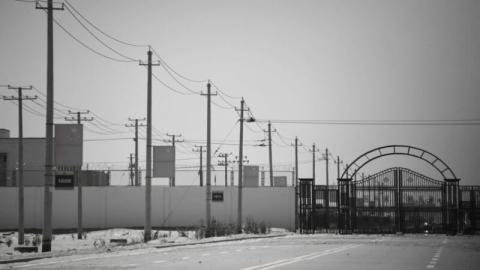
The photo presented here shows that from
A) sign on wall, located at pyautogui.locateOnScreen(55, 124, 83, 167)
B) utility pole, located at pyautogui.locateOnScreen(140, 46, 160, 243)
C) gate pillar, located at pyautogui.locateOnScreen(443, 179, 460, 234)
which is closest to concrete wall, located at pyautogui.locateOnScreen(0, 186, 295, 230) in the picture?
gate pillar, located at pyautogui.locateOnScreen(443, 179, 460, 234)

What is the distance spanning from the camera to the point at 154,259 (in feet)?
79.3

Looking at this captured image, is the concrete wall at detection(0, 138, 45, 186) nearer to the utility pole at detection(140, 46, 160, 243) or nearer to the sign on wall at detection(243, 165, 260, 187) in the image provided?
the sign on wall at detection(243, 165, 260, 187)

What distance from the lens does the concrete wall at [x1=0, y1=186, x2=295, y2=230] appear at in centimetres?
7075

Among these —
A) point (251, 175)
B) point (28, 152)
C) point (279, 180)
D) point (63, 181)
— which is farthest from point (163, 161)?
point (28, 152)

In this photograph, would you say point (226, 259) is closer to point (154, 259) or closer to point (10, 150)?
point (154, 259)

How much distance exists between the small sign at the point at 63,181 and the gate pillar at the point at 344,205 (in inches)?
1036

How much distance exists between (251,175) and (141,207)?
1149 cm

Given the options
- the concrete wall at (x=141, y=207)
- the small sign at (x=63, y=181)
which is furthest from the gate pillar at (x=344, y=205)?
the small sign at (x=63, y=181)

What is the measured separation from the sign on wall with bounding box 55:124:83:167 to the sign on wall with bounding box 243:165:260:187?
133ft

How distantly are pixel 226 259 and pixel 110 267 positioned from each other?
4.65m

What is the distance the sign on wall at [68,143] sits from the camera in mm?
34344

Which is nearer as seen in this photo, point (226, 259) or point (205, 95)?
point (226, 259)

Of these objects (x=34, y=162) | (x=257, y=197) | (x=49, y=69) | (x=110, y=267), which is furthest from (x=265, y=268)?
(x=34, y=162)

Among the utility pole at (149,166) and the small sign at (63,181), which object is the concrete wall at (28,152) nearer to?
the utility pole at (149,166)
